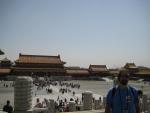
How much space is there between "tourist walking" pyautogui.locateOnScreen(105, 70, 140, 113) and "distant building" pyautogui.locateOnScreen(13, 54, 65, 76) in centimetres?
5963

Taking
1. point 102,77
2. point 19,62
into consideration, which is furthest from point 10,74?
point 102,77

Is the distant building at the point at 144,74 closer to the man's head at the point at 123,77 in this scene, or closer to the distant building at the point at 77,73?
the distant building at the point at 77,73

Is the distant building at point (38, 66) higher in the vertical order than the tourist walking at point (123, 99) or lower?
higher

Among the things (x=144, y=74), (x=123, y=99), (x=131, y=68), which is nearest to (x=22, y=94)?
(x=123, y=99)

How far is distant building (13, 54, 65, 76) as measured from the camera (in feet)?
210

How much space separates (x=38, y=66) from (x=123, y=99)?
6355 cm

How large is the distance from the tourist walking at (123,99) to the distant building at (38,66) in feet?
196

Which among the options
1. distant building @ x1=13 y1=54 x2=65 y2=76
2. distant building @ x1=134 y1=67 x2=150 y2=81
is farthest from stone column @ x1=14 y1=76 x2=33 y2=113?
distant building @ x1=134 y1=67 x2=150 y2=81

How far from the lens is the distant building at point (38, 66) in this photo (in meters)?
64.1

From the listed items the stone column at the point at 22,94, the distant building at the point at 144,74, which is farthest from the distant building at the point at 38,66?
the stone column at the point at 22,94

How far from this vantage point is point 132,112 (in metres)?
3.72

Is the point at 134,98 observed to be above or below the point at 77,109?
above

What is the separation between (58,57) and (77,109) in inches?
2196

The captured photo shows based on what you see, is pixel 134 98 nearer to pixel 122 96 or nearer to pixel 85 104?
pixel 122 96
